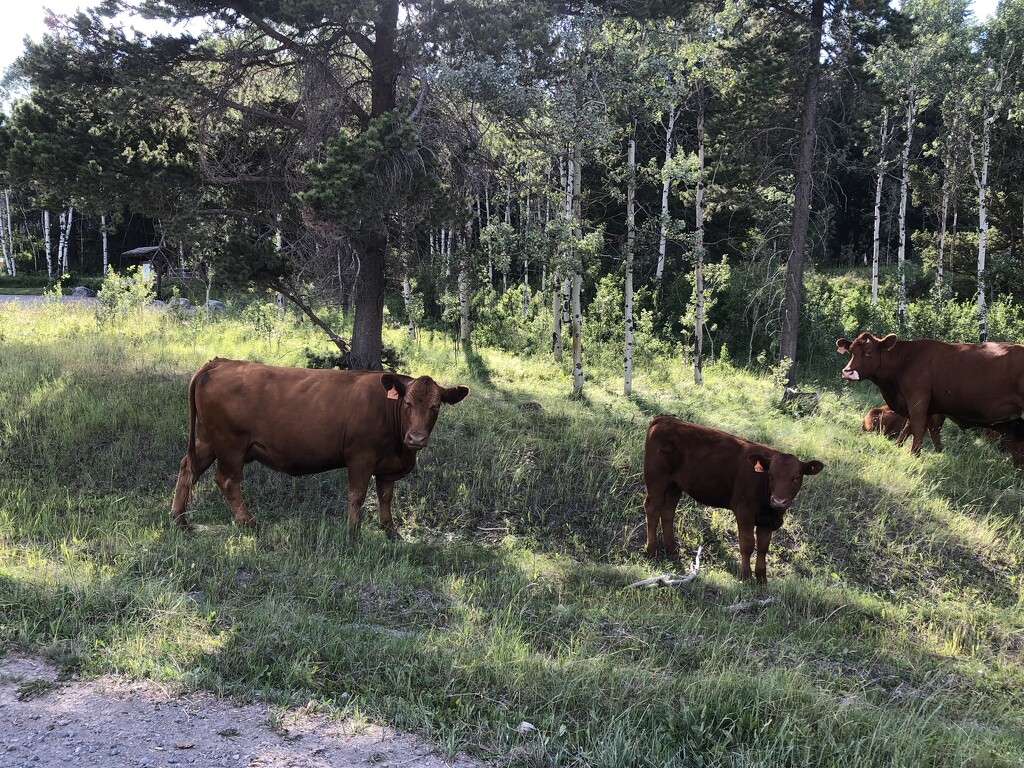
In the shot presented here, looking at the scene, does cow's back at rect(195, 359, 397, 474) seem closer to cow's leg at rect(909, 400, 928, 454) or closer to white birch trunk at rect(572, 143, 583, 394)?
white birch trunk at rect(572, 143, 583, 394)

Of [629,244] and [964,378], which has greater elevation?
[629,244]

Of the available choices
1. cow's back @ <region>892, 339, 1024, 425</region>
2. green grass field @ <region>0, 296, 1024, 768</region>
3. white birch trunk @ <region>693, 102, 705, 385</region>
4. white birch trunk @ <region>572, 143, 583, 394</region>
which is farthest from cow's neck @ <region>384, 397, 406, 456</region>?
white birch trunk @ <region>693, 102, 705, 385</region>

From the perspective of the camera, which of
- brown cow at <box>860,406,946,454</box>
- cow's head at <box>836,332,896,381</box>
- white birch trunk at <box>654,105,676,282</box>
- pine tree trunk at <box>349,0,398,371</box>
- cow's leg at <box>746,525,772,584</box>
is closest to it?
cow's leg at <box>746,525,772,584</box>

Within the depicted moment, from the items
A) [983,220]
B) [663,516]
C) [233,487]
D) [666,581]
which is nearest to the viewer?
[666,581]

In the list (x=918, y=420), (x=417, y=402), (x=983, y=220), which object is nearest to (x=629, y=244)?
(x=918, y=420)

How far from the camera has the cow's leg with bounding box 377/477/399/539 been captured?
8.23 m

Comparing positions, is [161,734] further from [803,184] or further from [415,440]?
[803,184]

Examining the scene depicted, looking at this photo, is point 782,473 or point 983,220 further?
point 983,220

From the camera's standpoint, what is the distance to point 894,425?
1345 cm

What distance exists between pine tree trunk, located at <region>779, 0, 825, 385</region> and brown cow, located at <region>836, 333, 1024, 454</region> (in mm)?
3151

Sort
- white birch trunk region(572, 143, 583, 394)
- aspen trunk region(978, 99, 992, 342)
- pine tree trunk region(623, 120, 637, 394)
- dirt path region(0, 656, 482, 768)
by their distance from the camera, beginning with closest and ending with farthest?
dirt path region(0, 656, 482, 768)
white birch trunk region(572, 143, 583, 394)
pine tree trunk region(623, 120, 637, 394)
aspen trunk region(978, 99, 992, 342)

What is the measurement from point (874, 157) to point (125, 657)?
118 ft

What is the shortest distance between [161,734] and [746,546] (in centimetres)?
588

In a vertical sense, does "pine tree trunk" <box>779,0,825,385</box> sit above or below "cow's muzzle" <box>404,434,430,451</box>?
above
